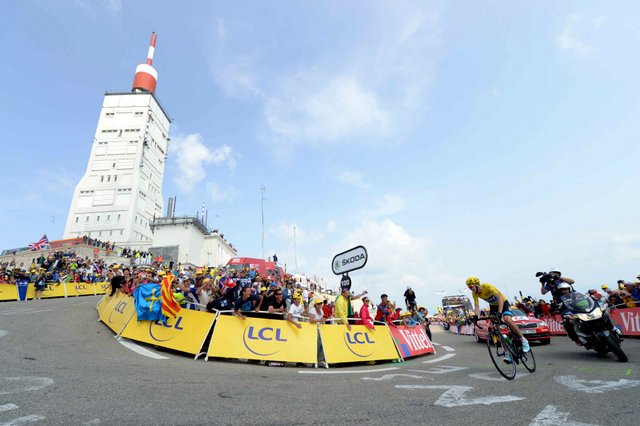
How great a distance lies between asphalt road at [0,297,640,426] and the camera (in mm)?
3291

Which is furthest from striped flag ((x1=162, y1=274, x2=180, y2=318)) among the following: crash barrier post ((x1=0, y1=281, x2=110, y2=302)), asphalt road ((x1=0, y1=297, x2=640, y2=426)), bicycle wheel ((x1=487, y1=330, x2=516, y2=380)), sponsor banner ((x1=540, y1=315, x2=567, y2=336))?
sponsor banner ((x1=540, y1=315, x2=567, y2=336))

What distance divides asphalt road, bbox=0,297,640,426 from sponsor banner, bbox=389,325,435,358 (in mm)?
2796

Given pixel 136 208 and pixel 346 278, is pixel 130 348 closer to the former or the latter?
pixel 346 278

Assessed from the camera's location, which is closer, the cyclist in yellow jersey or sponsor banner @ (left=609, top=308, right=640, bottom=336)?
the cyclist in yellow jersey

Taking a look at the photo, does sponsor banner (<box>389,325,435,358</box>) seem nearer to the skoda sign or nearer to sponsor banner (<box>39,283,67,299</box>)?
the skoda sign

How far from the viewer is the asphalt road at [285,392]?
130 inches

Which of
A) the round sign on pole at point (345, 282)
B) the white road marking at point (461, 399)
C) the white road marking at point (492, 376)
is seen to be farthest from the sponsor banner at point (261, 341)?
the white road marking at point (461, 399)

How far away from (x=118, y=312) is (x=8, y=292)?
15379 millimetres

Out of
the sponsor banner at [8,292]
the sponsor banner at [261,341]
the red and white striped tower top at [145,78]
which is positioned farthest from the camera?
the red and white striped tower top at [145,78]

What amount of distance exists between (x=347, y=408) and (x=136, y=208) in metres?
72.7

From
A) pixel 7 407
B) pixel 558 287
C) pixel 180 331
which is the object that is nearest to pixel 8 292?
pixel 180 331

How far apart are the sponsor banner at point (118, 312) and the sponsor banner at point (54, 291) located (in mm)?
13473

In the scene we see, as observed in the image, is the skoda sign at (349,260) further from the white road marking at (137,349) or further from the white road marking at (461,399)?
the white road marking at (137,349)

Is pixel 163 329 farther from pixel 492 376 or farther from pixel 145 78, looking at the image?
pixel 145 78
